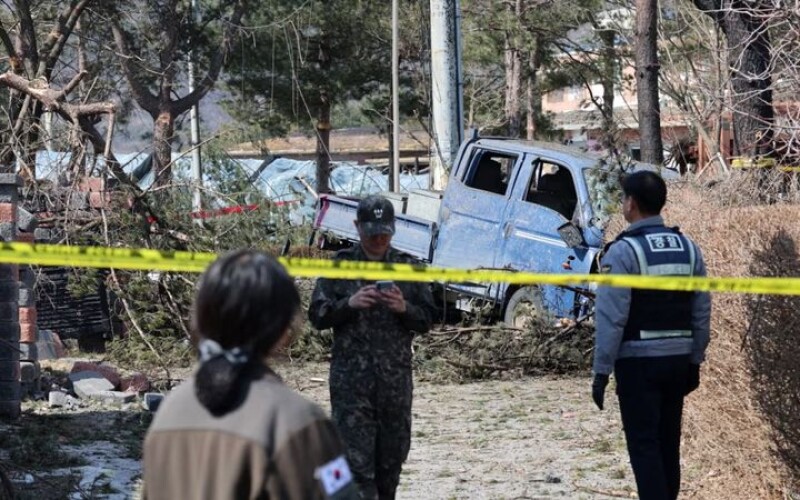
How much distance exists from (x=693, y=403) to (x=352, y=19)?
2237 centimetres

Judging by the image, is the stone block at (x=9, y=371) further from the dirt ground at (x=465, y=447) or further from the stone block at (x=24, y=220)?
the stone block at (x=24, y=220)

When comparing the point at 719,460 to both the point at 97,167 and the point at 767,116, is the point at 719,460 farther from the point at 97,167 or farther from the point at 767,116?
the point at 97,167

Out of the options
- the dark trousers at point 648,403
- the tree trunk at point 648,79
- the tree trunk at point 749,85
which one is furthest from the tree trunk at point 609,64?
the dark trousers at point 648,403

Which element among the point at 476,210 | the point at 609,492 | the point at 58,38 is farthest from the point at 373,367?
the point at 58,38

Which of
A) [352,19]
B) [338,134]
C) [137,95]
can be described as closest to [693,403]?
[137,95]

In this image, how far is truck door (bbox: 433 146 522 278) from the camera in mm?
13289

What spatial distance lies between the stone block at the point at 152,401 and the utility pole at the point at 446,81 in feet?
22.3

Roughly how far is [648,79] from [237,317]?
10.3 m

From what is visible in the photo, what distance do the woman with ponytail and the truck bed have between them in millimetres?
10641

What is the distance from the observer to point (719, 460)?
23.4 feet

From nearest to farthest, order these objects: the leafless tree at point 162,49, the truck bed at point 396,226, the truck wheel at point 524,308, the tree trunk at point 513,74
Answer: the truck wheel at point 524,308 → the truck bed at point 396,226 → the leafless tree at point 162,49 → the tree trunk at point 513,74

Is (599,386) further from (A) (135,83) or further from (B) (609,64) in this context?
(B) (609,64)

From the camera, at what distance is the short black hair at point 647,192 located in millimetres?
5789

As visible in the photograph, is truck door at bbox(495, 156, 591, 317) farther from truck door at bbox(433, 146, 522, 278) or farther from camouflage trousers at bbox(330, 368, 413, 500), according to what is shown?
camouflage trousers at bbox(330, 368, 413, 500)
